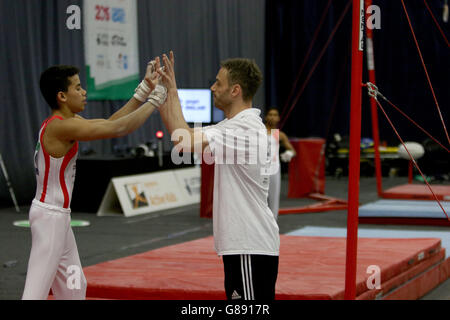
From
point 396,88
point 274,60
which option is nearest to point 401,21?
point 396,88

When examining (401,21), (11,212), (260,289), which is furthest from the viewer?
(401,21)

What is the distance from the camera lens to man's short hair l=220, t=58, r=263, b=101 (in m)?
2.71

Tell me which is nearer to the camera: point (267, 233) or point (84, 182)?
point (267, 233)

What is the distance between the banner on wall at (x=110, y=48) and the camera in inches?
384

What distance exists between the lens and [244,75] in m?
2.71

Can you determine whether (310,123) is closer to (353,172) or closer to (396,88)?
(396,88)

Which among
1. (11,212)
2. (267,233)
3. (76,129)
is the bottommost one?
(11,212)

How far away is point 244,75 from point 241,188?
1.45 feet

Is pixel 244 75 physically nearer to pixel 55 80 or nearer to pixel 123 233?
pixel 55 80

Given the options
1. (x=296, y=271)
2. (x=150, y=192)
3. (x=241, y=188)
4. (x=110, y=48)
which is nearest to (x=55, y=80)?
(x=241, y=188)

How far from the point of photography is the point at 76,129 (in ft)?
8.98

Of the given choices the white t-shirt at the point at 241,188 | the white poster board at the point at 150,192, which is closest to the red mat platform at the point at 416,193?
the white poster board at the point at 150,192

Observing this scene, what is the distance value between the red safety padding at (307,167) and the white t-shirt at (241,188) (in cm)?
769

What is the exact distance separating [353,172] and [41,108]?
7058 millimetres
